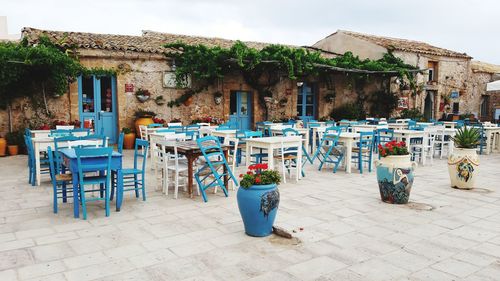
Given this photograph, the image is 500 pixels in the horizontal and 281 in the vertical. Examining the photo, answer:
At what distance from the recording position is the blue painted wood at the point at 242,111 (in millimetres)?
14047

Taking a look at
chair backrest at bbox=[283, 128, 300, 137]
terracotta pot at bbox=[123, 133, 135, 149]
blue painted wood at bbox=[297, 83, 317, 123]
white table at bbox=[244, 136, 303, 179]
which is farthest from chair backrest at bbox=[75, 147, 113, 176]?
blue painted wood at bbox=[297, 83, 317, 123]

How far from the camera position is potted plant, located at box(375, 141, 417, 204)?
510cm

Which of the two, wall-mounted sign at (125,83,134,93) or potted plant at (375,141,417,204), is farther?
wall-mounted sign at (125,83,134,93)

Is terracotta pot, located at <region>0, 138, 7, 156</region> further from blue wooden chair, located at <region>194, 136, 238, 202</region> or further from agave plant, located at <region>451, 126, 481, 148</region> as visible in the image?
agave plant, located at <region>451, 126, 481, 148</region>

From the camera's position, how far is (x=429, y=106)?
19.0 meters

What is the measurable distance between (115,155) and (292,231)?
217 cm

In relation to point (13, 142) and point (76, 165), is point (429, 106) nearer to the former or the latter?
point (13, 142)

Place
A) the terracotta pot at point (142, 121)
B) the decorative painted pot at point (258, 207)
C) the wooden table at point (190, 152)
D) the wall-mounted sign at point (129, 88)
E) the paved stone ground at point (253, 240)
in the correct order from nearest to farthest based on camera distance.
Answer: the paved stone ground at point (253, 240), the decorative painted pot at point (258, 207), the wooden table at point (190, 152), the terracotta pot at point (142, 121), the wall-mounted sign at point (129, 88)

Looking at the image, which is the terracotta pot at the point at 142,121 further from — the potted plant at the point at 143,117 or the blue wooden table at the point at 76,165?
the blue wooden table at the point at 76,165

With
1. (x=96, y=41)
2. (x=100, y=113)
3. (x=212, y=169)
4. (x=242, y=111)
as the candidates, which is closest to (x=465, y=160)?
(x=212, y=169)

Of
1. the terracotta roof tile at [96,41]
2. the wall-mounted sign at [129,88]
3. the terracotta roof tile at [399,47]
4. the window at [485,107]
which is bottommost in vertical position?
the window at [485,107]

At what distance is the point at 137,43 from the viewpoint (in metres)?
12.7

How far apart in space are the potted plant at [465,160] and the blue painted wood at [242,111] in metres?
8.53

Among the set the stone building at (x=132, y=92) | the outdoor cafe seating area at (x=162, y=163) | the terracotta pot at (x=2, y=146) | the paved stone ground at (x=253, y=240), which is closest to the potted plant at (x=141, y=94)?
the stone building at (x=132, y=92)
